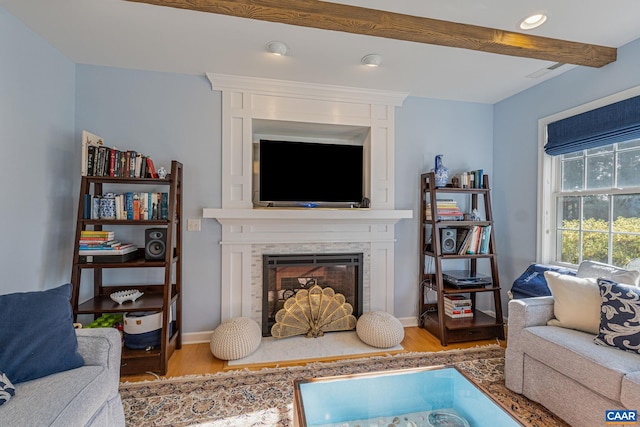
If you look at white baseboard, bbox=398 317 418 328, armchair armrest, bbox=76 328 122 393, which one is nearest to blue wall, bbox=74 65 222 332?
armchair armrest, bbox=76 328 122 393

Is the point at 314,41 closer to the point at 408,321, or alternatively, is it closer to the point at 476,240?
the point at 476,240

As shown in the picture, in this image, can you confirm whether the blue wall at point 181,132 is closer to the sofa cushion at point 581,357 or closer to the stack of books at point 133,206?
the stack of books at point 133,206

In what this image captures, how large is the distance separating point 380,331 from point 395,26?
2.26 m

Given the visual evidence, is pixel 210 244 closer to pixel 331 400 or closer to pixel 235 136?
pixel 235 136

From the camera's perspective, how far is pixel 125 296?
2.24 m

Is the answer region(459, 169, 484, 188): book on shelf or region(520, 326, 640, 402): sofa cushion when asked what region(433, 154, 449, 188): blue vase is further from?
region(520, 326, 640, 402): sofa cushion

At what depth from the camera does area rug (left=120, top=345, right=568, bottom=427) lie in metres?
1.70

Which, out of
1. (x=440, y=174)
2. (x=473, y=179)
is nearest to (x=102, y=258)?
(x=440, y=174)

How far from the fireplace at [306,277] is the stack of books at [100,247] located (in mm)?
1125

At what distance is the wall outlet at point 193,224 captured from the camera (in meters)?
2.61

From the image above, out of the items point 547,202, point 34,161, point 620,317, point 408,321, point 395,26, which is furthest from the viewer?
point 408,321

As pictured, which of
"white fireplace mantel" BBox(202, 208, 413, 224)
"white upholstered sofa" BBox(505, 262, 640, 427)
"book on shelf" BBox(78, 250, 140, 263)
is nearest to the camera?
"white upholstered sofa" BBox(505, 262, 640, 427)

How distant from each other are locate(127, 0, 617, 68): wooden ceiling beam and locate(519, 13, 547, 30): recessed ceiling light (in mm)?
59

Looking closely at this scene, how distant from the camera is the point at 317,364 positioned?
2.28 metres
